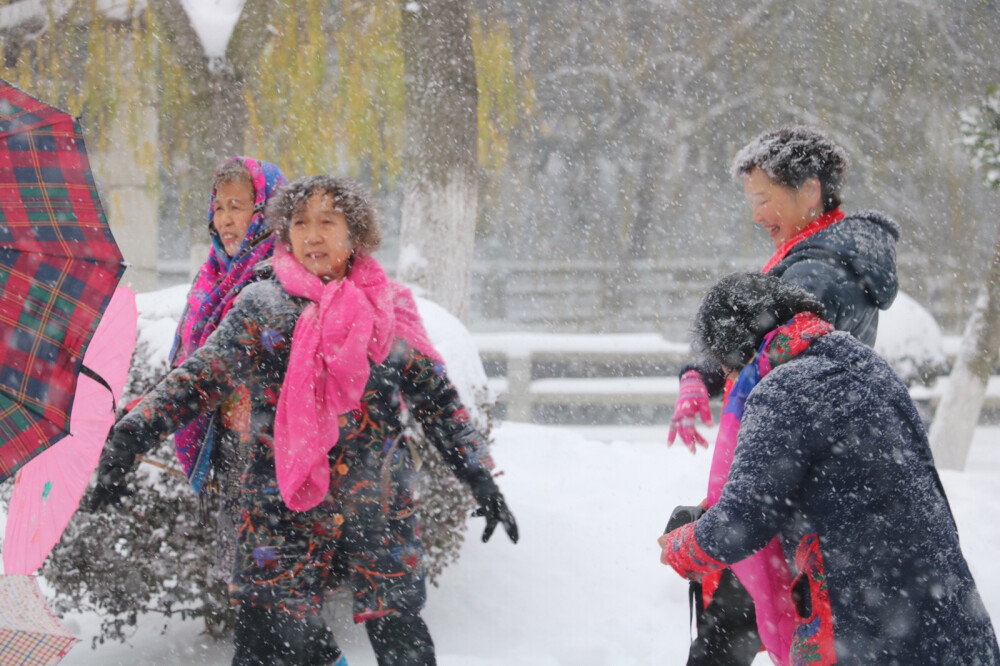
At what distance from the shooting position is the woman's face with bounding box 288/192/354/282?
8.78ft

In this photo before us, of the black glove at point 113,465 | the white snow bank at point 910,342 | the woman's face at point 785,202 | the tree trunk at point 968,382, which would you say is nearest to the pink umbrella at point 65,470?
the black glove at point 113,465

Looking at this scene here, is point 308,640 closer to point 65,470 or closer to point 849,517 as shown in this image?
point 65,470

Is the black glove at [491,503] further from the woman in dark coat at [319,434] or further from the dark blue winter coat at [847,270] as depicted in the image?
the dark blue winter coat at [847,270]

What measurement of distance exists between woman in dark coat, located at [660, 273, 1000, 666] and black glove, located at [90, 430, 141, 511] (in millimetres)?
1443

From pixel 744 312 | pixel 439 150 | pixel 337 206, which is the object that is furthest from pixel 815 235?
pixel 439 150

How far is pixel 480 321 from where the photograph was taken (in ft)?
55.1

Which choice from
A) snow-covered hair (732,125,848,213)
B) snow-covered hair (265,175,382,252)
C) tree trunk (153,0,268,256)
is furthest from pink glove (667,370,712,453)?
tree trunk (153,0,268,256)

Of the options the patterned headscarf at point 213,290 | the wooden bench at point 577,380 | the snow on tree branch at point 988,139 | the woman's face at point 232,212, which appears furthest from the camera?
the wooden bench at point 577,380

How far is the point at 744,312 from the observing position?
2158 mm

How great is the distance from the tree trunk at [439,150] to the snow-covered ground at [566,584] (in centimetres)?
133

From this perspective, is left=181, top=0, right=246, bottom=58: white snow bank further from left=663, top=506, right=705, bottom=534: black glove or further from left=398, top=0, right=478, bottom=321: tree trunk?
left=663, top=506, right=705, bottom=534: black glove

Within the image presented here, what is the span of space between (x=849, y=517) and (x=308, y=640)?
1428 mm

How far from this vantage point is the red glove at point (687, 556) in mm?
2014

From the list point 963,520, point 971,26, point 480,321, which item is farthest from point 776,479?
point 480,321
